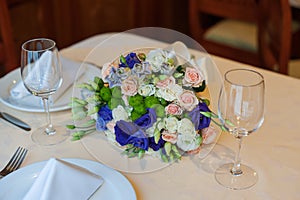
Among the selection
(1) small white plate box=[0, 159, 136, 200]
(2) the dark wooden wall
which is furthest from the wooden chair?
(1) small white plate box=[0, 159, 136, 200]

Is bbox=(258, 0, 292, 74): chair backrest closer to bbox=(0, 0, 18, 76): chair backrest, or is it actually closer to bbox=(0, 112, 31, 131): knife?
bbox=(0, 0, 18, 76): chair backrest

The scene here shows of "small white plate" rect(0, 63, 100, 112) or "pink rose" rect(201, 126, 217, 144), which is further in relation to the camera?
"small white plate" rect(0, 63, 100, 112)

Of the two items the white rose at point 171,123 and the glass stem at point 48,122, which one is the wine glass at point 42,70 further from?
the white rose at point 171,123

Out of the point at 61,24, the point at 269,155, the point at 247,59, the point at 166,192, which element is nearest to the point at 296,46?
the point at 247,59

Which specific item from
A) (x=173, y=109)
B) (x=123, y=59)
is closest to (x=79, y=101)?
(x=123, y=59)

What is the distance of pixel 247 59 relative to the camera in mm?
2400

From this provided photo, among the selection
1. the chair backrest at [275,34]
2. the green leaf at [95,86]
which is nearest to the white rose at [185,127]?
the green leaf at [95,86]

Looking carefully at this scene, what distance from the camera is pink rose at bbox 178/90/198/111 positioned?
38.1 inches

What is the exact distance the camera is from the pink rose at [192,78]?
1.00 meters

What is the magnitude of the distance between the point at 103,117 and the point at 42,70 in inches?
7.0

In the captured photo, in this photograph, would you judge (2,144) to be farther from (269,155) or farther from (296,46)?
(296,46)

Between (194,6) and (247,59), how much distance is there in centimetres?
38

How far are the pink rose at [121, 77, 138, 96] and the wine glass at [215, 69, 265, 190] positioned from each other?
0.17 m

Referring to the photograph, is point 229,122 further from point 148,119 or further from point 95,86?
point 95,86
